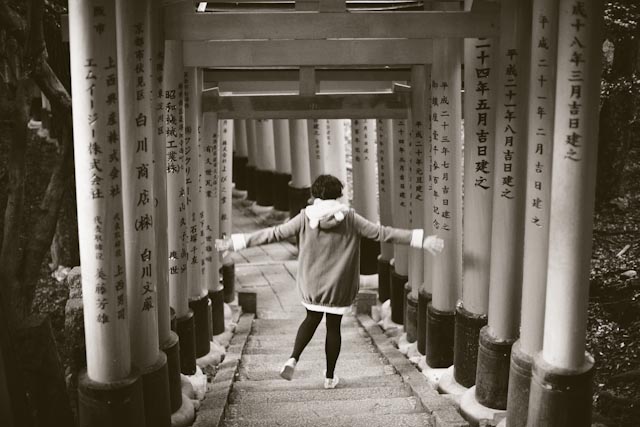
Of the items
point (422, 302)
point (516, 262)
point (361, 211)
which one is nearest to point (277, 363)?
point (422, 302)

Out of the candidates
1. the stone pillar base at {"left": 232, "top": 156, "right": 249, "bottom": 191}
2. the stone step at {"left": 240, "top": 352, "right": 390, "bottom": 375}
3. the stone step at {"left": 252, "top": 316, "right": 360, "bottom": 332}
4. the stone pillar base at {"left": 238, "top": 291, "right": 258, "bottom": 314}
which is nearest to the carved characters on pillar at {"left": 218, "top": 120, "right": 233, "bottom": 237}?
the stone pillar base at {"left": 238, "top": 291, "right": 258, "bottom": 314}

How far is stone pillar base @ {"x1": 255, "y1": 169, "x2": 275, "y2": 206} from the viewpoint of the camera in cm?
1927

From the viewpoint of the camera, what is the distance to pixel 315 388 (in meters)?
6.39

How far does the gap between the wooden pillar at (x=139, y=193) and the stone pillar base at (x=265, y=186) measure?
14.0m

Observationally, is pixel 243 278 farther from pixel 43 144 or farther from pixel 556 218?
pixel 556 218

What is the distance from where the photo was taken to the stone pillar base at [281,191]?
18562 millimetres

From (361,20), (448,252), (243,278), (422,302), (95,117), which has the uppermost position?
(361,20)

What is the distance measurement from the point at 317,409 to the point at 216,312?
3824 millimetres

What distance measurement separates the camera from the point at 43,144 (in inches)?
536

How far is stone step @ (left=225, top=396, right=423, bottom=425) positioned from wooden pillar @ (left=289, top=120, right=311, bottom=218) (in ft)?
34.2

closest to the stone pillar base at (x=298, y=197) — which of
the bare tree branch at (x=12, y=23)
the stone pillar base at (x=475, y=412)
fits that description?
the bare tree branch at (x=12, y=23)

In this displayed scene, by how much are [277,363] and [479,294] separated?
273 cm

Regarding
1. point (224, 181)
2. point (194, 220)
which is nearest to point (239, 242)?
point (194, 220)

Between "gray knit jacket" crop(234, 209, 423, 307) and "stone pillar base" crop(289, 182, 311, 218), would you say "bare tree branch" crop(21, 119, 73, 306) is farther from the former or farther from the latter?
"stone pillar base" crop(289, 182, 311, 218)
